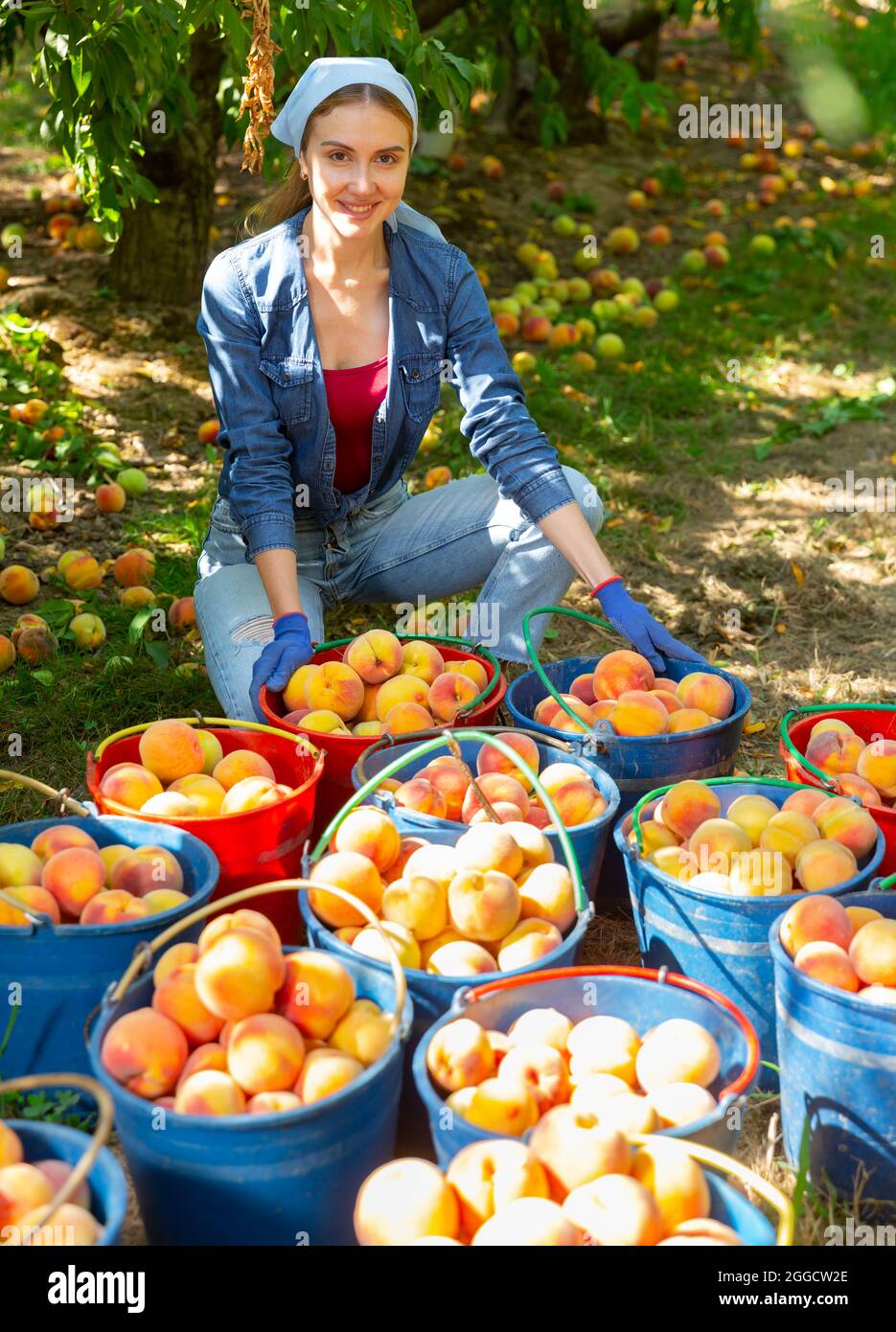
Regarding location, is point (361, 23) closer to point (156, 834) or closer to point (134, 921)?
point (156, 834)

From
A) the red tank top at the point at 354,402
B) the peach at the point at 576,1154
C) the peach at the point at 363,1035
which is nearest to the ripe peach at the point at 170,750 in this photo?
the peach at the point at 363,1035

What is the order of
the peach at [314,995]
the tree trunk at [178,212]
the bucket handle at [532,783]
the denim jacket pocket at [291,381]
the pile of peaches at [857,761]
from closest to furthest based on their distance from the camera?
the peach at [314,995] → the bucket handle at [532,783] → the pile of peaches at [857,761] → the denim jacket pocket at [291,381] → the tree trunk at [178,212]

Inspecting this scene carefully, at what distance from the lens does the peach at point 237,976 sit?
1812 mm

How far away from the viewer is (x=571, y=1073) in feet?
6.20

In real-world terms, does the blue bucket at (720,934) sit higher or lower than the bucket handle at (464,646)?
lower

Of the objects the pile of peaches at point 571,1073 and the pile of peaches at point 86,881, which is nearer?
the pile of peaches at point 571,1073

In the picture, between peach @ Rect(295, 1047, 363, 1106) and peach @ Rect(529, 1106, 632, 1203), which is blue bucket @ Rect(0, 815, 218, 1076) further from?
peach @ Rect(529, 1106, 632, 1203)

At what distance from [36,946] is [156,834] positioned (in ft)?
1.15

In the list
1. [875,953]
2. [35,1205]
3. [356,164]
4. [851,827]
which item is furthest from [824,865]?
[356,164]

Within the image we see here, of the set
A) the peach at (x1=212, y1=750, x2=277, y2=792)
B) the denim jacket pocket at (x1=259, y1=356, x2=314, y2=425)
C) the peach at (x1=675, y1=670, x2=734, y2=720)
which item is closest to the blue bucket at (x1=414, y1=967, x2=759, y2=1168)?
the peach at (x1=212, y1=750, x2=277, y2=792)

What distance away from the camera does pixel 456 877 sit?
213 centimetres

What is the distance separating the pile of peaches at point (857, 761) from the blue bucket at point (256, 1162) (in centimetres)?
117

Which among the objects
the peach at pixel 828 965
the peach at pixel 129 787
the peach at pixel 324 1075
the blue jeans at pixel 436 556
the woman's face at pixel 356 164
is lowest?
the peach at pixel 324 1075

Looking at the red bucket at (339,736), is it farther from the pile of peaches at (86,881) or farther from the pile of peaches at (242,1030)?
the pile of peaches at (242,1030)
